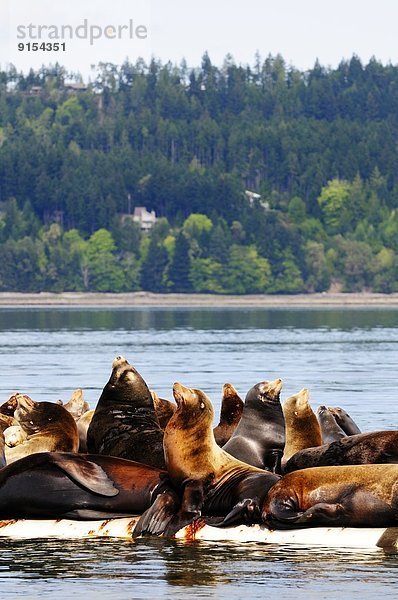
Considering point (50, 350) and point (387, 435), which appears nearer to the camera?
point (387, 435)

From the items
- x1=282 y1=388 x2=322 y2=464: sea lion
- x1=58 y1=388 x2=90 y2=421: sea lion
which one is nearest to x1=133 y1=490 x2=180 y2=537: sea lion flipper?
x1=282 y1=388 x2=322 y2=464: sea lion

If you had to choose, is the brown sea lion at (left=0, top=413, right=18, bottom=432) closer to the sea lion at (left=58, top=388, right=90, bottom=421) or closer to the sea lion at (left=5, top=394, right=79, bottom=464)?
the sea lion at (left=5, top=394, right=79, bottom=464)

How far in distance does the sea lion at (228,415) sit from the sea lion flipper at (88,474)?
2627mm

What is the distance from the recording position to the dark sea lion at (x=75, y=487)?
44.3ft

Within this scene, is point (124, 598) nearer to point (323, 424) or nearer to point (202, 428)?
point (202, 428)

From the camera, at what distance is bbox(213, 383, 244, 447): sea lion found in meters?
16.1

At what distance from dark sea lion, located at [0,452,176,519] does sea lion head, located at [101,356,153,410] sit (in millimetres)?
1660

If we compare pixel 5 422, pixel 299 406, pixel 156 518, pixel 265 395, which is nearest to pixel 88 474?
pixel 156 518

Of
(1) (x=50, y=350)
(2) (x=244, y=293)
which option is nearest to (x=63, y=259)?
(2) (x=244, y=293)

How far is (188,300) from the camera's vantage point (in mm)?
191750

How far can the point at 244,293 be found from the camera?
192500mm

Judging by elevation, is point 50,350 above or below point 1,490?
below

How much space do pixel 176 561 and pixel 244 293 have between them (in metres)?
180

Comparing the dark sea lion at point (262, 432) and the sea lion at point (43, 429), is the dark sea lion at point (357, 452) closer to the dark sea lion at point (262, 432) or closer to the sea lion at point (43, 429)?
the dark sea lion at point (262, 432)
